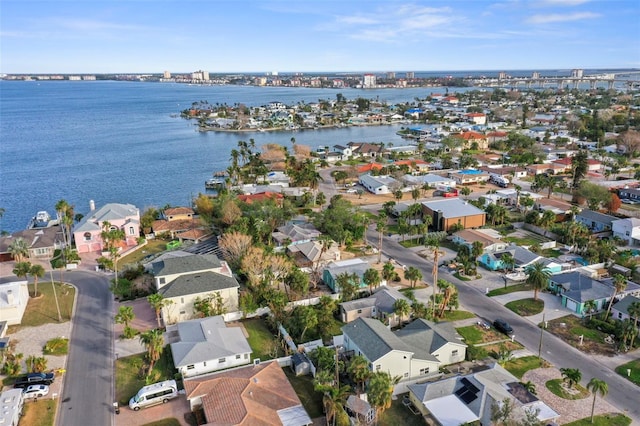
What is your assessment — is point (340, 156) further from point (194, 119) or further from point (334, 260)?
point (194, 119)

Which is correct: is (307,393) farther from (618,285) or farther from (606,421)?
(618,285)

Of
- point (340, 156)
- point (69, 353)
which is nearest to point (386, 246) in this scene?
point (69, 353)

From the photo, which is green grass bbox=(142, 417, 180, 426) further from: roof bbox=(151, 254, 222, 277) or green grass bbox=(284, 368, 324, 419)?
roof bbox=(151, 254, 222, 277)

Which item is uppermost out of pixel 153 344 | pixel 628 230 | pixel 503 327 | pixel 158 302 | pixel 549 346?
pixel 158 302

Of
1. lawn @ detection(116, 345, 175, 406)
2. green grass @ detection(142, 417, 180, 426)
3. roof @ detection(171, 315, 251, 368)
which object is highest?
roof @ detection(171, 315, 251, 368)

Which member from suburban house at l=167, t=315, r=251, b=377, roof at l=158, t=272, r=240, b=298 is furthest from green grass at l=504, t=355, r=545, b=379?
roof at l=158, t=272, r=240, b=298

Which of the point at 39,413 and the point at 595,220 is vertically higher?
the point at 595,220

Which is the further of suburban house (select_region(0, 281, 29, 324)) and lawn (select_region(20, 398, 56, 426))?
suburban house (select_region(0, 281, 29, 324))

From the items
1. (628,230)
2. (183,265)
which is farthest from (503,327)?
(628,230)
